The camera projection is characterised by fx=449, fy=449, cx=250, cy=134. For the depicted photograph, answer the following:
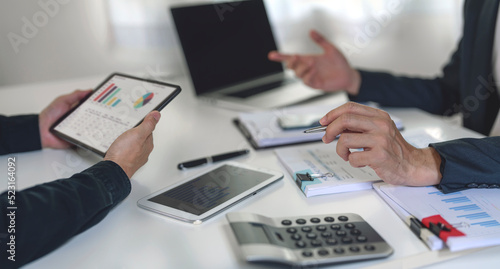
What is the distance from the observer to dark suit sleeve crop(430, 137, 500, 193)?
2.47 feet

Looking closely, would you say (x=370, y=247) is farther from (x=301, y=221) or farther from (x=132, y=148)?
(x=132, y=148)

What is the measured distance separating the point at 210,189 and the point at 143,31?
3.40 ft

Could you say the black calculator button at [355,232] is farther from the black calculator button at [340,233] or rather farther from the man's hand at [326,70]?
the man's hand at [326,70]

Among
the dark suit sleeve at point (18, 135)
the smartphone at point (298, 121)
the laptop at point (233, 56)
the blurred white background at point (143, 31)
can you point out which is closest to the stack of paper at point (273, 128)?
the smartphone at point (298, 121)

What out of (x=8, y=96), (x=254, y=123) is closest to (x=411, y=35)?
(x=254, y=123)

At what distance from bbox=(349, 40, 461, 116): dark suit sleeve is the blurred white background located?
28.0 inches

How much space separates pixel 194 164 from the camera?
0.91 m

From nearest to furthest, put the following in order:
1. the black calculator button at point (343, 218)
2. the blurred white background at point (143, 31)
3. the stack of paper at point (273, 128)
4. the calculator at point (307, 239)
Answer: the calculator at point (307, 239) < the black calculator button at point (343, 218) < the stack of paper at point (273, 128) < the blurred white background at point (143, 31)

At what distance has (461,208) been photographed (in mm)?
698

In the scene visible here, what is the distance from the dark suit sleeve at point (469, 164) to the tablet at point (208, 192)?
0.95ft

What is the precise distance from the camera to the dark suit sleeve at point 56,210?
600 millimetres

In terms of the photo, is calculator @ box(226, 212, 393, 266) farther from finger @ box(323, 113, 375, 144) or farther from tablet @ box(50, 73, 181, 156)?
tablet @ box(50, 73, 181, 156)

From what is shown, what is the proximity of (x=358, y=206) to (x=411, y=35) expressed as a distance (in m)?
1.65

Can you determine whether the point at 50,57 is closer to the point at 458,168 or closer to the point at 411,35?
the point at 458,168
